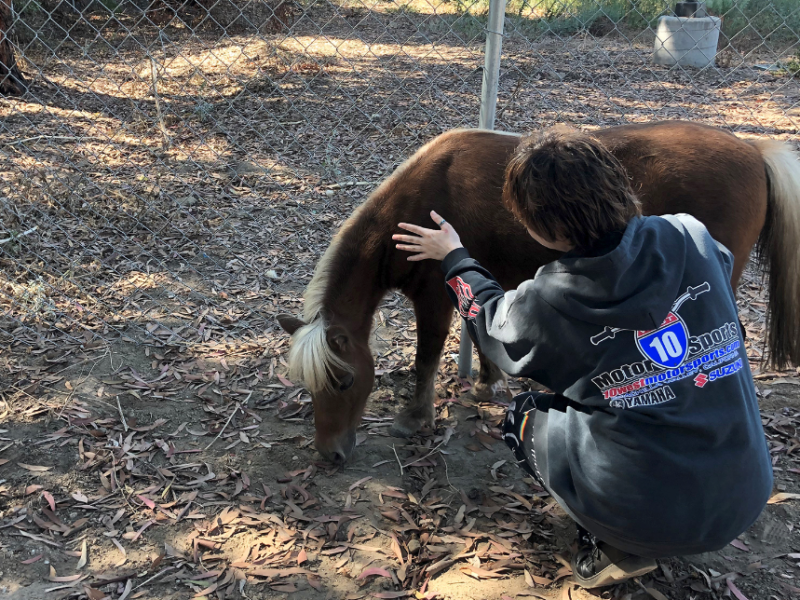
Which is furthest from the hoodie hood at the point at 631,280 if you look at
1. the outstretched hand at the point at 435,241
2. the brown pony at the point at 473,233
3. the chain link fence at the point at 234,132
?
the chain link fence at the point at 234,132

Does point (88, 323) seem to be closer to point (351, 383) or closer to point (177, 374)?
point (177, 374)

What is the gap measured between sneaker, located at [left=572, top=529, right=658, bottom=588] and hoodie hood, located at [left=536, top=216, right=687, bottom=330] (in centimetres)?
101

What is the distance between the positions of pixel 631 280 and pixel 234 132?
259 inches

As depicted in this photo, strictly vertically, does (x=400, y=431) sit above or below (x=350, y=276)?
below

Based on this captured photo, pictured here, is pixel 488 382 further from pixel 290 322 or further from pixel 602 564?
pixel 602 564

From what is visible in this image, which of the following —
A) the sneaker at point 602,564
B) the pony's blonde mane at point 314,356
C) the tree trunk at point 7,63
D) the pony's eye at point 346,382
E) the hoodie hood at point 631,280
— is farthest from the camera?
the tree trunk at point 7,63

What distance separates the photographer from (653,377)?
1843 mm

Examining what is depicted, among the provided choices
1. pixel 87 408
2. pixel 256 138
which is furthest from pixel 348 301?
pixel 256 138

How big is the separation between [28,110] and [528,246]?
292 inches

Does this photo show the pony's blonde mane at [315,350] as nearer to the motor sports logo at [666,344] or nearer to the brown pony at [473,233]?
the brown pony at [473,233]

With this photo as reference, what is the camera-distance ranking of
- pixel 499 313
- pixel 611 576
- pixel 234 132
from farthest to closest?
pixel 234 132 < pixel 611 576 < pixel 499 313

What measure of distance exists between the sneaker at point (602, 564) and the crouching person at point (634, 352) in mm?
197

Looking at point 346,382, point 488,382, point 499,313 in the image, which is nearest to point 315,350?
point 346,382

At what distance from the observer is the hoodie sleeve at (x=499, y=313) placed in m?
1.96
